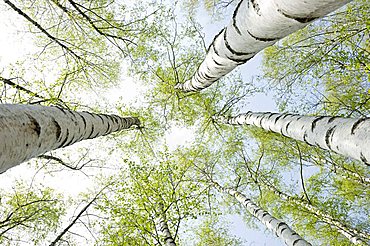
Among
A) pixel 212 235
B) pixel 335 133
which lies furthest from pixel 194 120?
pixel 335 133

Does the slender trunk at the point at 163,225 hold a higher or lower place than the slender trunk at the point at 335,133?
higher

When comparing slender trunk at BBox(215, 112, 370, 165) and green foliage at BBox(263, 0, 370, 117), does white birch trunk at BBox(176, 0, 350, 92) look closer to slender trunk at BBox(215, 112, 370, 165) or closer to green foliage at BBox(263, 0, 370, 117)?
slender trunk at BBox(215, 112, 370, 165)

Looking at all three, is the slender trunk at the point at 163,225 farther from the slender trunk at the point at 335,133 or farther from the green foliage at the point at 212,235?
the green foliage at the point at 212,235

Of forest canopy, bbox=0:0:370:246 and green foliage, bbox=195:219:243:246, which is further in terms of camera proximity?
green foliage, bbox=195:219:243:246

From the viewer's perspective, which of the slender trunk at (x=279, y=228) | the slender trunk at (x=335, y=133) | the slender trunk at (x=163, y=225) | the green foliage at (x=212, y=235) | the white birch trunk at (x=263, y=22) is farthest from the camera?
the green foliage at (x=212, y=235)

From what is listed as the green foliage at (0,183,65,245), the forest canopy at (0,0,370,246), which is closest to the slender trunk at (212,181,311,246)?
the forest canopy at (0,0,370,246)

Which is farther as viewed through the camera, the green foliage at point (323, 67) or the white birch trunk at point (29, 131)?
the green foliage at point (323, 67)

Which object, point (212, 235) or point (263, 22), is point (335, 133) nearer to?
point (263, 22)

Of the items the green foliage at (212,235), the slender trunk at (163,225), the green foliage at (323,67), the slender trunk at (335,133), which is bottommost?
the slender trunk at (335,133)

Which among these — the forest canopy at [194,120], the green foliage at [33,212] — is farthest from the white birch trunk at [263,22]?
the green foliage at [33,212]

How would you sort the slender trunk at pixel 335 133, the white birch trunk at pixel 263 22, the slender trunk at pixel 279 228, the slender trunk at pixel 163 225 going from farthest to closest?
the slender trunk at pixel 163 225 → the slender trunk at pixel 279 228 → the slender trunk at pixel 335 133 → the white birch trunk at pixel 263 22

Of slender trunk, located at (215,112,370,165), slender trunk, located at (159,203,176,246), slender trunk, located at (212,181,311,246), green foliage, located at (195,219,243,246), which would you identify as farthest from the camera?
green foliage, located at (195,219,243,246)

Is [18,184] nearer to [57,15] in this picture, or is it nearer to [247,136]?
[57,15]

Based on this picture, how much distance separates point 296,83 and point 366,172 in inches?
188
